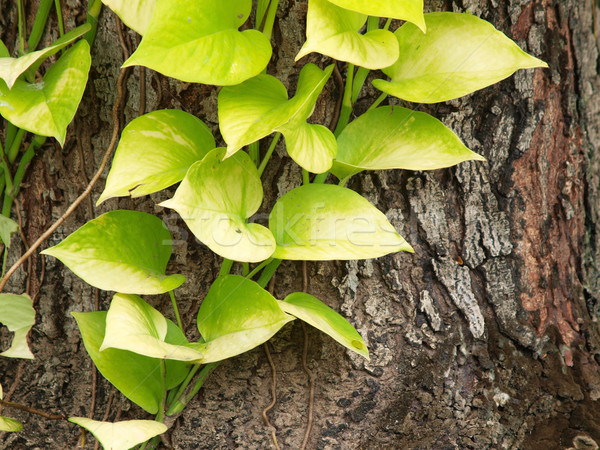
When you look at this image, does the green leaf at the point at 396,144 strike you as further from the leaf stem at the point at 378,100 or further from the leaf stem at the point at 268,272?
the leaf stem at the point at 268,272

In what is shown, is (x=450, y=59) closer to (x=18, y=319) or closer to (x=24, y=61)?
(x=24, y=61)

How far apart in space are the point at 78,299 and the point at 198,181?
1.18 feet

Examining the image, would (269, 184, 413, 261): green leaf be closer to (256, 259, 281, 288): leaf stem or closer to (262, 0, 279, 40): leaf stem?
(256, 259, 281, 288): leaf stem

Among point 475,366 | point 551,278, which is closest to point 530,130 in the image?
point 551,278

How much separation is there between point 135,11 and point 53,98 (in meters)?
0.18

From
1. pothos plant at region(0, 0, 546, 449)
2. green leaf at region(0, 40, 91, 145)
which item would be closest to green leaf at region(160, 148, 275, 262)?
pothos plant at region(0, 0, 546, 449)

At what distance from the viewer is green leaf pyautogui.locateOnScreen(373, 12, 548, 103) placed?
0.62 metres

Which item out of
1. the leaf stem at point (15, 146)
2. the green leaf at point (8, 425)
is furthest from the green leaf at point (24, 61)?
the green leaf at point (8, 425)

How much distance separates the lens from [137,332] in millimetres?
549

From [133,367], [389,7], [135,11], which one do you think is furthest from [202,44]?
[133,367]

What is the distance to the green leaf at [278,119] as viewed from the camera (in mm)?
545

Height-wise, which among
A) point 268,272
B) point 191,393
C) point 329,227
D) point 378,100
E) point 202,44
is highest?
point 202,44

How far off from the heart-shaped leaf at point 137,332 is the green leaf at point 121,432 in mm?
94

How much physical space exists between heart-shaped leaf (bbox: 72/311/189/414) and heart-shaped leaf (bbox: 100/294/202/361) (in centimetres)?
7
